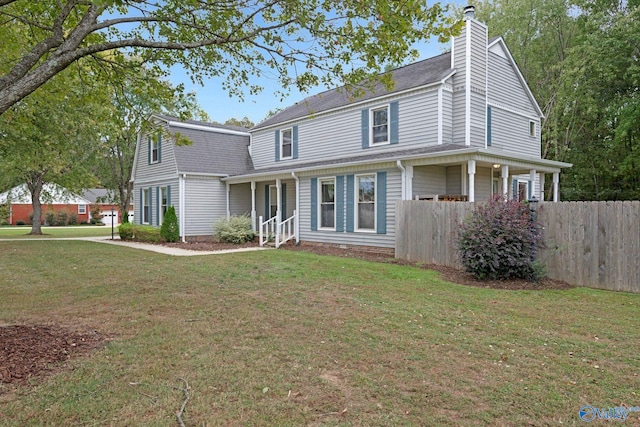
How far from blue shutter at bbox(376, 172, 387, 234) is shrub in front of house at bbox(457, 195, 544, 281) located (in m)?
3.95

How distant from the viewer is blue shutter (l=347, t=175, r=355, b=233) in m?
13.0

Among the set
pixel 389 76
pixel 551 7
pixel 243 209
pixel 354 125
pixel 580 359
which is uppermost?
pixel 551 7

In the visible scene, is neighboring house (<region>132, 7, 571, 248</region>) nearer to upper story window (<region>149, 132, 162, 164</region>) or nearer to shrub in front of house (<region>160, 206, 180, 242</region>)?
upper story window (<region>149, 132, 162, 164</region>)

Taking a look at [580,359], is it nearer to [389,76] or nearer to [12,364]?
[389,76]

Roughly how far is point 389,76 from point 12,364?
5.64 meters

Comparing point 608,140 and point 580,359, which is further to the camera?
point 608,140

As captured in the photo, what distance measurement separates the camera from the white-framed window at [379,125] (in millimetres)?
13469

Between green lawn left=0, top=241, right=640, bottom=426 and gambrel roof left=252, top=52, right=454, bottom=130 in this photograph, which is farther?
gambrel roof left=252, top=52, right=454, bottom=130

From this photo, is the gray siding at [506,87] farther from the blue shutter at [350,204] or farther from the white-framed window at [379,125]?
the blue shutter at [350,204]

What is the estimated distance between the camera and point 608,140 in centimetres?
2147

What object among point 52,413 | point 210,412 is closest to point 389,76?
point 210,412

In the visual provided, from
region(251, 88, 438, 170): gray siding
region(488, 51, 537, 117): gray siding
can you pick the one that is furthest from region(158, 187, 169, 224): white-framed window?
region(488, 51, 537, 117): gray siding

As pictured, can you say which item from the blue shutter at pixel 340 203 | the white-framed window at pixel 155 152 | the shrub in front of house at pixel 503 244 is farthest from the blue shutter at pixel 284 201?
the shrub in front of house at pixel 503 244

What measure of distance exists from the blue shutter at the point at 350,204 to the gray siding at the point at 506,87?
5.72m
